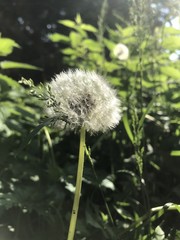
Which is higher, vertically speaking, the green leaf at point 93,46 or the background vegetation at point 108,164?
the green leaf at point 93,46

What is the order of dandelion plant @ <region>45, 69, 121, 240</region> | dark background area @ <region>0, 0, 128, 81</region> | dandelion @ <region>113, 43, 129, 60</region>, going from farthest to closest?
dark background area @ <region>0, 0, 128, 81</region>
dandelion @ <region>113, 43, 129, 60</region>
dandelion plant @ <region>45, 69, 121, 240</region>

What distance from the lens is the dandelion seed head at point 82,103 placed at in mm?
1104

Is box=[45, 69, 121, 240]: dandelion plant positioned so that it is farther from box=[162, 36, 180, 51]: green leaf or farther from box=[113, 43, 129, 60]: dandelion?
box=[113, 43, 129, 60]: dandelion

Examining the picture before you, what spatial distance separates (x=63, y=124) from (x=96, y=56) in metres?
1.52

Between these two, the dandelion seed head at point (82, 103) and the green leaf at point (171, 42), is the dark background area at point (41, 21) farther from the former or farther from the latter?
the dandelion seed head at point (82, 103)

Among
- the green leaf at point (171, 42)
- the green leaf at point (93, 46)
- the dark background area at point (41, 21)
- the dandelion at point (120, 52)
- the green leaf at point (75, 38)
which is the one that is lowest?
the green leaf at point (171, 42)

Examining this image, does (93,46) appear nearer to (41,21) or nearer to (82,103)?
(82,103)

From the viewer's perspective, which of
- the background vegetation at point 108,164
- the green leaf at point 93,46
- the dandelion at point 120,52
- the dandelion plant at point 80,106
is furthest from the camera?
the green leaf at point 93,46

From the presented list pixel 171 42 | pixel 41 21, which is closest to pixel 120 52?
pixel 171 42

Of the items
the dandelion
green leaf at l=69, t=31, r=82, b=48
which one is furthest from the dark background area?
the dandelion

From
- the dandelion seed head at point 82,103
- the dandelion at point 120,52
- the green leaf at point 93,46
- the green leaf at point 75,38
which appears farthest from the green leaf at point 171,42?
the dandelion seed head at point 82,103

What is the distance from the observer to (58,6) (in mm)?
7395

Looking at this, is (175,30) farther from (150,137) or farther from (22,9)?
(22,9)

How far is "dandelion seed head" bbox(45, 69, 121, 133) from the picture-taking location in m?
1.10
